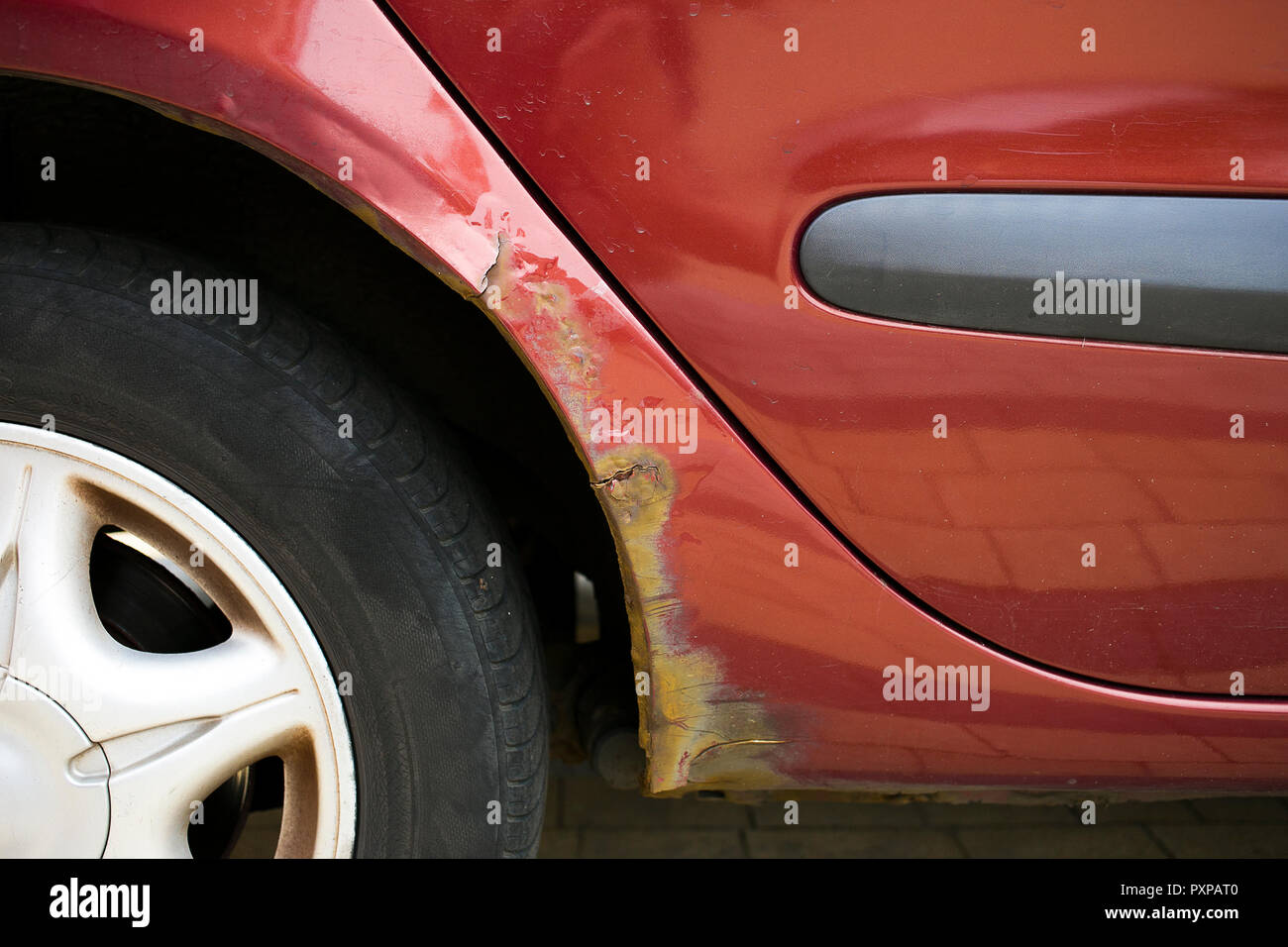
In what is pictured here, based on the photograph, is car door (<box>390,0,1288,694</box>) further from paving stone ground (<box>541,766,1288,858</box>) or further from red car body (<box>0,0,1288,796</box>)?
paving stone ground (<box>541,766,1288,858</box>)

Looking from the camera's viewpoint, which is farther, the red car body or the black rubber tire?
the black rubber tire

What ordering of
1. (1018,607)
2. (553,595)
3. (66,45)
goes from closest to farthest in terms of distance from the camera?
(66,45)
(1018,607)
(553,595)

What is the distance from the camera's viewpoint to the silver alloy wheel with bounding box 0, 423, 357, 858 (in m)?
1.03

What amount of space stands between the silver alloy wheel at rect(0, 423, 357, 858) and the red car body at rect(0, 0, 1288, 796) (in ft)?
1.36

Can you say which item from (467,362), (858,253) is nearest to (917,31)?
(858,253)

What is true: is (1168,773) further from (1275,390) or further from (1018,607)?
(1275,390)

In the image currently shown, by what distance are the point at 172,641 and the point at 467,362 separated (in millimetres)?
545

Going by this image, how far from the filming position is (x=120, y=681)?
1055mm

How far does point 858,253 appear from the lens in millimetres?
939

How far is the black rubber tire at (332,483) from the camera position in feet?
3.31
